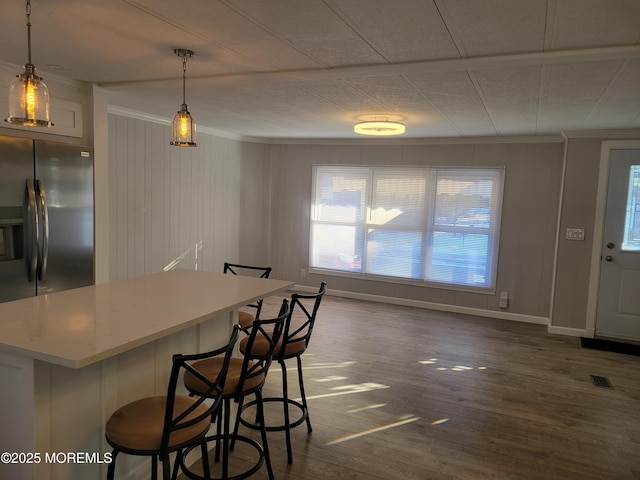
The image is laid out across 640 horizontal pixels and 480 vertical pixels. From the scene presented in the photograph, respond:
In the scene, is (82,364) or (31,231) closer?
(82,364)

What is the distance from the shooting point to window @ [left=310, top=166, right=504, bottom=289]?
19.3ft

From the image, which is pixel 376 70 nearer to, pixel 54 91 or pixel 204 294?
pixel 204 294

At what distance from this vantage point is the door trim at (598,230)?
16.3 ft

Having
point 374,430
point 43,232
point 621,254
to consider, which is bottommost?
point 374,430

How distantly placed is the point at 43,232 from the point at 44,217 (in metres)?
0.11

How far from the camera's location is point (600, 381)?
12.8ft

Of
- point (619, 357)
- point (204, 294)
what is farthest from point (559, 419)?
point (204, 294)

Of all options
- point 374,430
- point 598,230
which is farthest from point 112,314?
point 598,230

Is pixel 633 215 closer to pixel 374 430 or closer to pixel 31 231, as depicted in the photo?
pixel 374 430

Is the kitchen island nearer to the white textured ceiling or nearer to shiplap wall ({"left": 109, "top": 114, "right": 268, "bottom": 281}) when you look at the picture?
the white textured ceiling

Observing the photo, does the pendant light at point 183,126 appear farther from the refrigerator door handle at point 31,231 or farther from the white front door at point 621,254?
the white front door at point 621,254

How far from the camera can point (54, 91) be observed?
3.41 metres

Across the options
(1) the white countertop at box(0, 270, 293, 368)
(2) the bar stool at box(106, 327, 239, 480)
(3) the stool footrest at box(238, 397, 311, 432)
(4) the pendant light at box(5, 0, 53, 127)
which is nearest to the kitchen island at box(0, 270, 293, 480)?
(1) the white countertop at box(0, 270, 293, 368)

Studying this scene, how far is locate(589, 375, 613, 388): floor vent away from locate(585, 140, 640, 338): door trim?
132 centimetres
